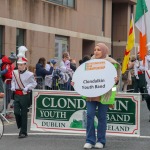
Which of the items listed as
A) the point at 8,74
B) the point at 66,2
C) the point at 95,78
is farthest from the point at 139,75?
the point at 66,2

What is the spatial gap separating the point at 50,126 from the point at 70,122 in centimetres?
45

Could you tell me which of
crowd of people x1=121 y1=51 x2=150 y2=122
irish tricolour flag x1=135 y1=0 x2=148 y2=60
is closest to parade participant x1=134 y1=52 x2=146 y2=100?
crowd of people x1=121 y1=51 x2=150 y2=122

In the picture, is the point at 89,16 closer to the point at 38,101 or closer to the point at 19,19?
the point at 19,19

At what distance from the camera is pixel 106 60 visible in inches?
359

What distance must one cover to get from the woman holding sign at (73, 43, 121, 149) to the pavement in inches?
12.1

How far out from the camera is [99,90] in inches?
357

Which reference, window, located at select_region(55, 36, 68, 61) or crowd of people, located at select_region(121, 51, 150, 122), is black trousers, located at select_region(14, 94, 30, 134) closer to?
crowd of people, located at select_region(121, 51, 150, 122)

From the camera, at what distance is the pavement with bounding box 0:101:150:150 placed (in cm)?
931

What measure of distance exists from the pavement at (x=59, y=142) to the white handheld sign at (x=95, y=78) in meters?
1.07

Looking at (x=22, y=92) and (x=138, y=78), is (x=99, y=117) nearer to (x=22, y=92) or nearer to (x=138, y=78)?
(x=22, y=92)

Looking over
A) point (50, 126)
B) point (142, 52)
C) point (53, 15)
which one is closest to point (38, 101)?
point (50, 126)

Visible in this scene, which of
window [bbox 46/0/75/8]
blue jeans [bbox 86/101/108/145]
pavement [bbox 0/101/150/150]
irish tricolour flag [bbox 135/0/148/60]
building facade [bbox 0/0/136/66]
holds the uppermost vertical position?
window [bbox 46/0/75/8]

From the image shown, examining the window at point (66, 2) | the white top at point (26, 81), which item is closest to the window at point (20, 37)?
the window at point (66, 2)

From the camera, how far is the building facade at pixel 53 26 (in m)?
24.0
